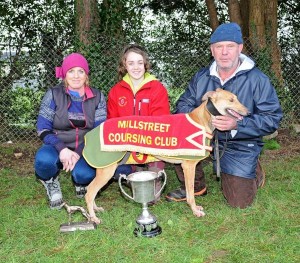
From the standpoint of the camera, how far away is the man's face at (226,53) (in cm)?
421

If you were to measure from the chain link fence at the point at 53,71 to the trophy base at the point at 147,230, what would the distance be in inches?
167

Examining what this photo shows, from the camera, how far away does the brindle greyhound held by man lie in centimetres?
388

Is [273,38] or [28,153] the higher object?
[273,38]

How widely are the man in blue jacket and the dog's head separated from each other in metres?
0.23

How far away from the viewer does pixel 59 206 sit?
4.31 metres

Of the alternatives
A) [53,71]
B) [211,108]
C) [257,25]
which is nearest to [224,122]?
[211,108]

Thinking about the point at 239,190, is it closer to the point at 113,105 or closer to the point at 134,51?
the point at 113,105

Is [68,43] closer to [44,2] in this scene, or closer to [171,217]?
[44,2]

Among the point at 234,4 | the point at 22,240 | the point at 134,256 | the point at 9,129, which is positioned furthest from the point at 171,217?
the point at 234,4

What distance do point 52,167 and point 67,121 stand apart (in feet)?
1.64

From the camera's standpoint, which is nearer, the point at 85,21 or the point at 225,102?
the point at 225,102

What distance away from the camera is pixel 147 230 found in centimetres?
357

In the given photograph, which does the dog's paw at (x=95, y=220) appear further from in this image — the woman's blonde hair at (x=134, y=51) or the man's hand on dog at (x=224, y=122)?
the woman's blonde hair at (x=134, y=51)

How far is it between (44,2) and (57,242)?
6658 mm
